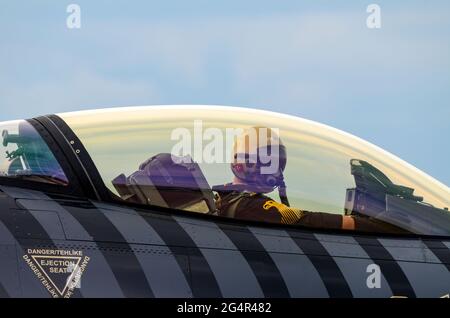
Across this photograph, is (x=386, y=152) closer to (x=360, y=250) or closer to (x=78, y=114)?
(x=360, y=250)

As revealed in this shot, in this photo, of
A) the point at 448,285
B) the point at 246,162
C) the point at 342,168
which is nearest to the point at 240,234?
the point at 246,162

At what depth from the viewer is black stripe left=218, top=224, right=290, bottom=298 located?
5605mm

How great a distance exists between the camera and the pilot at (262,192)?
19.9 ft

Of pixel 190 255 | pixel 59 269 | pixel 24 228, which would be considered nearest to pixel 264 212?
pixel 190 255

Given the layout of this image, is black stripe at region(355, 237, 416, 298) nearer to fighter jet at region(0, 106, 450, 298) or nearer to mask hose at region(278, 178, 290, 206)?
fighter jet at region(0, 106, 450, 298)

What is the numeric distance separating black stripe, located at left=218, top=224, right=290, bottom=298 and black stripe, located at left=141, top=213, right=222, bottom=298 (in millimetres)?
290

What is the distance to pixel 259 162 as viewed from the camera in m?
6.21

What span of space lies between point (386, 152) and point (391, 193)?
0.37 metres

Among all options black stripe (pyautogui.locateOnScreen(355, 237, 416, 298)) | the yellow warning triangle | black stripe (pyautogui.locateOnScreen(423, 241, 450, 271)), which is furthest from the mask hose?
the yellow warning triangle

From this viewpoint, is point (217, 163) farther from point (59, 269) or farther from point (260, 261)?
point (59, 269)

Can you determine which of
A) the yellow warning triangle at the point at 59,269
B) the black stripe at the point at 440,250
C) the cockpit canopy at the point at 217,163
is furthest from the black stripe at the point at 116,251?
the black stripe at the point at 440,250

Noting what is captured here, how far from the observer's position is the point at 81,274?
17.5 ft

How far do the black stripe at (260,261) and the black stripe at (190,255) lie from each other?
290 millimetres

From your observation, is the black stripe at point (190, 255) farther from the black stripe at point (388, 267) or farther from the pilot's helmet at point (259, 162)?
the black stripe at point (388, 267)
